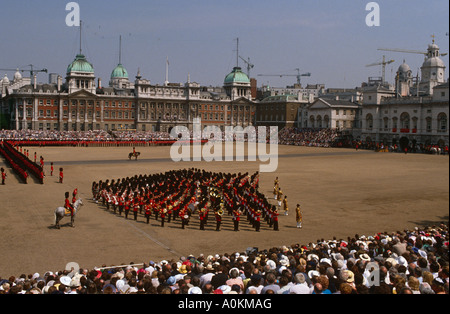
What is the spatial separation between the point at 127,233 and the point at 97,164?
93.5 ft

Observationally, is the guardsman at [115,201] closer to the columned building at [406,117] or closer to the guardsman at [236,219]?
the guardsman at [236,219]

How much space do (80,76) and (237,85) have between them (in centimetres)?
3999

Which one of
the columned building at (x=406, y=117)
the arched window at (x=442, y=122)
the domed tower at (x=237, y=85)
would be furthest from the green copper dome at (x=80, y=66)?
the arched window at (x=442, y=122)

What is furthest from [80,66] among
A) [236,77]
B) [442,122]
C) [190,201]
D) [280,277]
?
[280,277]

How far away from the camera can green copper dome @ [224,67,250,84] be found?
384 ft

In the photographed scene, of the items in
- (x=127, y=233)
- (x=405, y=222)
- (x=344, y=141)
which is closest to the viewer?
(x=127, y=233)

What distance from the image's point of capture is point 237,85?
381 feet

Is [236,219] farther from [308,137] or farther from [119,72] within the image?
[119,72]

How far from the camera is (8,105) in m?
102

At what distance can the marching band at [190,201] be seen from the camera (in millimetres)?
19562
